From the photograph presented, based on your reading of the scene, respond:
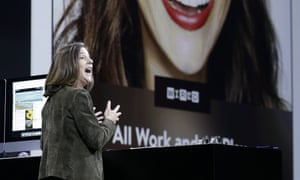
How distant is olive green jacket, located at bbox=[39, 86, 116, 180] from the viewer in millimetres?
3129

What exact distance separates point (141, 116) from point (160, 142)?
316 millimetres

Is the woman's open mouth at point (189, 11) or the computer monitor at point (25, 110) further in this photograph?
the woman's open mouth at point (189, 11)

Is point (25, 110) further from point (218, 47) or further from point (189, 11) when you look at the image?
point (218, 47)

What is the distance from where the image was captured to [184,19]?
680cm

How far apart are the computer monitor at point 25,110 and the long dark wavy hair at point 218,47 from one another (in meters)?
1.03

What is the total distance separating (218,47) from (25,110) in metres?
3.00

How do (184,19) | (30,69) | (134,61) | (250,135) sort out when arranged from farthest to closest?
(250,135) < (184,19) < (134,61) < (30,69)

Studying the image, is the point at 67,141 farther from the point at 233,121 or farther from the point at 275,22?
the point at 275,22

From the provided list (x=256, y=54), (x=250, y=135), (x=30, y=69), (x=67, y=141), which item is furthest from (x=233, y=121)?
(x=67, y=141)

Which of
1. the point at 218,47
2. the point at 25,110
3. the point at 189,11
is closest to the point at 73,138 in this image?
the point at 25,110

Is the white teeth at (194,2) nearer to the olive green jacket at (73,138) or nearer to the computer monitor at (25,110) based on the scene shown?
the computer monitor at (25,110)

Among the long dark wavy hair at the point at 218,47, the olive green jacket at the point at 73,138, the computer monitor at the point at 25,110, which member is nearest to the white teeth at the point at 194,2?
the long dark wavy hair at the point at 218,47

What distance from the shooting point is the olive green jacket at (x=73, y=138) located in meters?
3.13

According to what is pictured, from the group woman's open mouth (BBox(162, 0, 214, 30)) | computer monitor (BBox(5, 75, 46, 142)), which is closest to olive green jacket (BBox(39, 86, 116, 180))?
computer monitor (BBox(5, 75, 46, 142))
